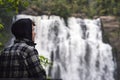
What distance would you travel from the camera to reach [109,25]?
21609 millimetres

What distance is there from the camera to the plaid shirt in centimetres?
409

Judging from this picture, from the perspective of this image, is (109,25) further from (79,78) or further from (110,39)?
(79,78)

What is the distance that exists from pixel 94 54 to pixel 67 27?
2172 mm

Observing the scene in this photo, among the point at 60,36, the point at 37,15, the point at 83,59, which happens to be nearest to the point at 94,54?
the point at 83,59

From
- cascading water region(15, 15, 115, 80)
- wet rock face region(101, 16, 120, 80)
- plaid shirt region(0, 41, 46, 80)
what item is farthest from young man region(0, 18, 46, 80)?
wet rock face region(101, 16, 120, 80)

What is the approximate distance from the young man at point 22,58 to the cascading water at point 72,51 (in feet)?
53.6

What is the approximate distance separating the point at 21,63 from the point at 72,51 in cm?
1707

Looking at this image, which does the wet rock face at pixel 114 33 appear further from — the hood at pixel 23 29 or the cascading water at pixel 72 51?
the hood at pixel 23 29


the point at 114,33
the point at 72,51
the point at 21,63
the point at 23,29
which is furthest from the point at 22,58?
the point at 114,33

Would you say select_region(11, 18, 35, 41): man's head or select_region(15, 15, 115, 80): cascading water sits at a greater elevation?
select_region(11, 18, 35, 41): man's head

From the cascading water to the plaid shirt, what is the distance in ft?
53.7

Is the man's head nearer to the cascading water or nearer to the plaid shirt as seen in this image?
the plaid shirt

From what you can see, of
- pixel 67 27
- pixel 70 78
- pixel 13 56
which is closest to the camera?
pixel 13 56

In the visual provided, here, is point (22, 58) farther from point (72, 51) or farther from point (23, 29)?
point (72, 51)
